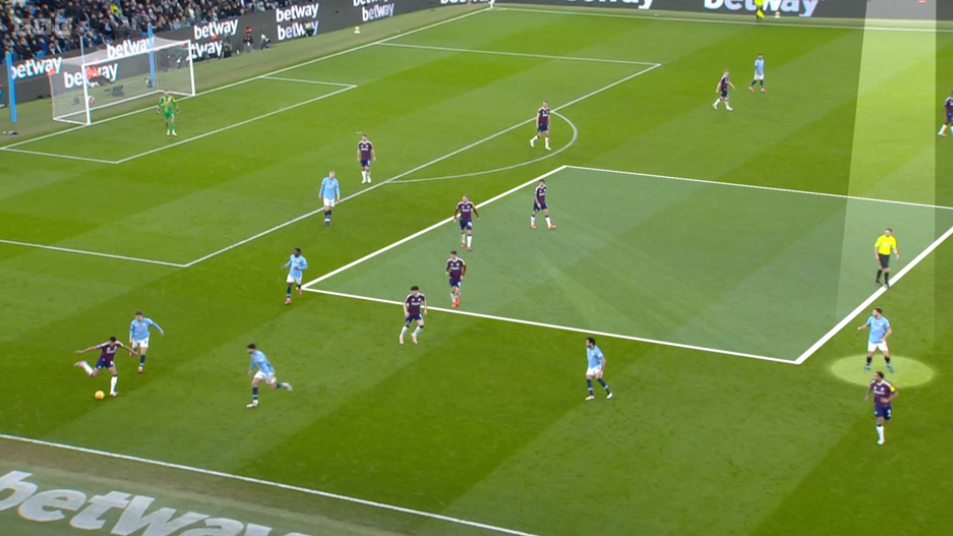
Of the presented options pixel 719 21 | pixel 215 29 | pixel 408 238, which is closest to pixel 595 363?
pixel 408 238

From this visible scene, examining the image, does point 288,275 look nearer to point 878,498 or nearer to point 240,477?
point 240,477

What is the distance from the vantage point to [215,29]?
232 feet

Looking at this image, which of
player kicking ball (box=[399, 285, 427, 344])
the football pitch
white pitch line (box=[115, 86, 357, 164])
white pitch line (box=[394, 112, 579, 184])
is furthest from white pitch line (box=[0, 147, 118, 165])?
player kicking ball (box=[399, 285, 427, 344])

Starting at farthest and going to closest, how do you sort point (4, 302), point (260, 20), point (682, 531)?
1. point (260, 20)
2. point (4, 302)
3. point (682, 531)

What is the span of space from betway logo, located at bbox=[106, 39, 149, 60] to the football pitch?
3752mm

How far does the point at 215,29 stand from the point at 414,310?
138 ft

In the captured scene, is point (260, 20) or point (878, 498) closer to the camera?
point (878, 498)

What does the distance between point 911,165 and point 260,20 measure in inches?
1561

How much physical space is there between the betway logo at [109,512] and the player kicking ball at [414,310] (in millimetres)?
9301

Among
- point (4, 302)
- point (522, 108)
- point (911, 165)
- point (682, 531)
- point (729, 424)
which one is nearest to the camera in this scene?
point (682, 531)

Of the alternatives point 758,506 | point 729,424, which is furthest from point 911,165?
point 758,506

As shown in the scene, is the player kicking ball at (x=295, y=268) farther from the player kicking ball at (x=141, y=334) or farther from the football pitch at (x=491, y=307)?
the player kicking ball at (x=141, y=334)

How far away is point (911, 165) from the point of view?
5100 centimetres

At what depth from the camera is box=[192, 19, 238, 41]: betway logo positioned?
69.4 metres
